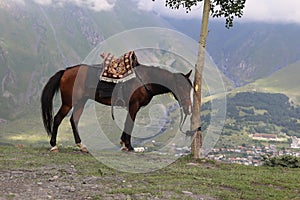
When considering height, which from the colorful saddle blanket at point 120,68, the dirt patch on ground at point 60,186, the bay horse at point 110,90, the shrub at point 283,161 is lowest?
the dirt patch on ground at point 60,186

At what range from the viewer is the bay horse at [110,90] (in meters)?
13.6

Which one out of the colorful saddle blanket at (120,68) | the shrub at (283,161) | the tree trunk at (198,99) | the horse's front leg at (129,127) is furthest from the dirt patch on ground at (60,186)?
the shrub at (283,161)

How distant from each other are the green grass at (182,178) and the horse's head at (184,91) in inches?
77.8

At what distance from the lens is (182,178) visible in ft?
34.0

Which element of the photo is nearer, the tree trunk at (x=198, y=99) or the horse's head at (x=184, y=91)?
the horse's head at (x=184, y=91)

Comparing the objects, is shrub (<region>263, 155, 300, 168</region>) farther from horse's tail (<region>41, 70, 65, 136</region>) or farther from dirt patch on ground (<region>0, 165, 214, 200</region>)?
horse's tail (<region>41, 70, 65, 136</region>)

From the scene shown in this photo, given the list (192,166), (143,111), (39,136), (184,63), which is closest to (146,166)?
(192,166)

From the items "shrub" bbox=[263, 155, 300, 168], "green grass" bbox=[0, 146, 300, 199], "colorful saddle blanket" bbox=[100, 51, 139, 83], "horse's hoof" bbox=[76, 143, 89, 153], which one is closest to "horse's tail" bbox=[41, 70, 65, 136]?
"horse's hoof" bbox=[76, 143, 89, 153]

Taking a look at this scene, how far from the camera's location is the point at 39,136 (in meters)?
177

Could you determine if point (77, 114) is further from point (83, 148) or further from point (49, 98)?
point (83, 148)

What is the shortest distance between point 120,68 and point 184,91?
2438 mm

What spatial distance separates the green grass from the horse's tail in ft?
4.70

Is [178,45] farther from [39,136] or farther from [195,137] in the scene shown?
[39,136]

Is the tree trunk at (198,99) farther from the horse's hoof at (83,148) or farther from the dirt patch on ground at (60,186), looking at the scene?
the dirt patch on ground at (60,186)
